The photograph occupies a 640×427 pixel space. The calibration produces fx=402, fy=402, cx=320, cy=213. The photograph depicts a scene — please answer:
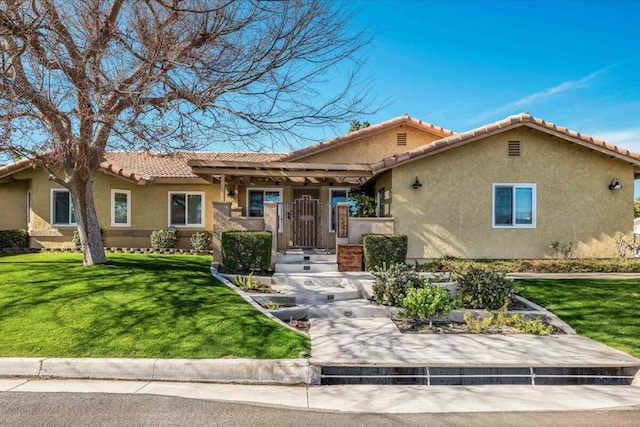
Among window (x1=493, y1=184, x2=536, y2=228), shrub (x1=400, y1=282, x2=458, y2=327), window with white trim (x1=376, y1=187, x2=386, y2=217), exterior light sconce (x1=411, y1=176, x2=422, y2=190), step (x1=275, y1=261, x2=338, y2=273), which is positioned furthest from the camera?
window with white trim (x1=376, y1=187, x2=386, y2=217)

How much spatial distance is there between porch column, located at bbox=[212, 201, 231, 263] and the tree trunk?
326cm

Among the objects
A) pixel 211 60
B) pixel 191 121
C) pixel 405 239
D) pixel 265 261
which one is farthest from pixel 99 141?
pixel 405 239

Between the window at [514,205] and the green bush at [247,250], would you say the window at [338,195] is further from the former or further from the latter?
the window at [514,205]

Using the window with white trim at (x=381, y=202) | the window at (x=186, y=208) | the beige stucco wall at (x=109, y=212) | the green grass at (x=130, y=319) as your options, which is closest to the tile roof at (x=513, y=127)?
the window with white trim at (x=381, y=202)

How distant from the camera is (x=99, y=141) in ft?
35.0

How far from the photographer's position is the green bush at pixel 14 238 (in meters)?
17.0

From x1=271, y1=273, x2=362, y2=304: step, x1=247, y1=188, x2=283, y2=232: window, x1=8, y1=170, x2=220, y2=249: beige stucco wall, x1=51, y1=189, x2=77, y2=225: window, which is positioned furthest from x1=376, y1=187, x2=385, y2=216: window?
x1=51, y1=189, x2=77, y2=225: window

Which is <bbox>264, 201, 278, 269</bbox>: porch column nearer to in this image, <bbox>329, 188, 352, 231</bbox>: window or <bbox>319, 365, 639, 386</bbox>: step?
<bbox>329, 188, 352, 231</bbox>: window

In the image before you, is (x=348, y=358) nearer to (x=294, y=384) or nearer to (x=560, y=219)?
(x=294, y=384)

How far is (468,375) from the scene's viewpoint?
6047mm

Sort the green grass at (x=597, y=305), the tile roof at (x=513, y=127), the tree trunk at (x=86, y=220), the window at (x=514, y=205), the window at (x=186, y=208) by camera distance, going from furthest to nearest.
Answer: the window at (x=186, y=208) < the window at (x=514, y=205) < the tile roof at (x=513, y=127) < the tree trunk at (x=86, y=220) < the green grass at (x=597, y=305)

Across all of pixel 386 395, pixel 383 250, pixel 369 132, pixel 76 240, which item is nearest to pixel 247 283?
pixel 383 250

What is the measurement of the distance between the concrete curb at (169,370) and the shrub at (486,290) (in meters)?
5.00

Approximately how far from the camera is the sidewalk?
501 centimetres
